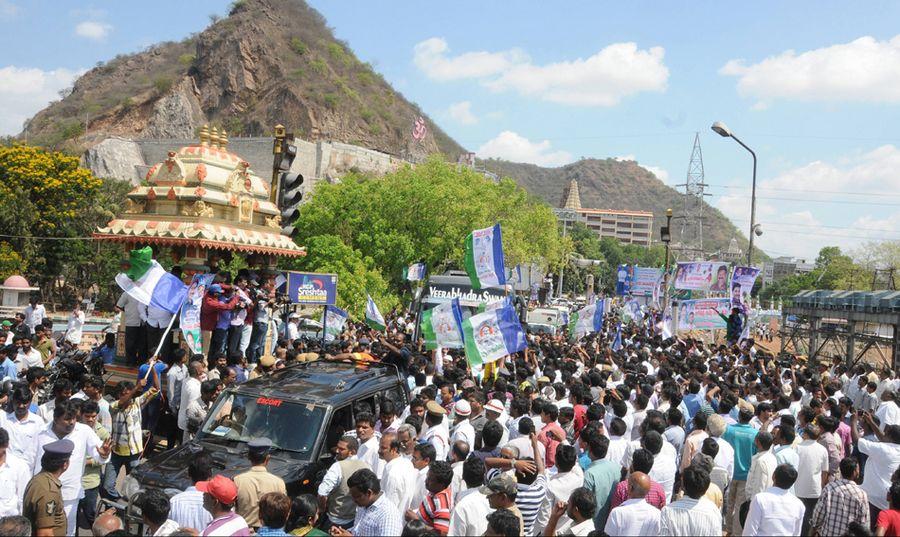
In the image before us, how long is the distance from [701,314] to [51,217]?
34056 mm

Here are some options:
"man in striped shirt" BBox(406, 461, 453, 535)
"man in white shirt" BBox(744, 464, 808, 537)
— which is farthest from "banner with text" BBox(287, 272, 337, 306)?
"man in white shirt" BBox(744, 464, 808, 537)

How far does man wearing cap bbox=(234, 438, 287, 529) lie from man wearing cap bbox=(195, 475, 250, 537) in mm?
724

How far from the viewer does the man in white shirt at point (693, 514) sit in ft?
16.8

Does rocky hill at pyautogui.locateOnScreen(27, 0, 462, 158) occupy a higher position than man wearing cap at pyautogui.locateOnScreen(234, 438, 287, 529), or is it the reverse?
rocky hill at pyautogui.locateOnScreen(27, 0, 462, 158)

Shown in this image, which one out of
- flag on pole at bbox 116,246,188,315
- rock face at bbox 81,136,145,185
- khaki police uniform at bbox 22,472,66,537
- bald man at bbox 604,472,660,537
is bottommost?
khaki police uniform at bbox 22,472,66,537

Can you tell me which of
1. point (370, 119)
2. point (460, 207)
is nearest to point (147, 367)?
point (460, 207)

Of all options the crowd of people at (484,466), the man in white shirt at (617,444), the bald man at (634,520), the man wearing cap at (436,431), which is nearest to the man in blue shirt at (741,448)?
the crowd of people at (484,466)

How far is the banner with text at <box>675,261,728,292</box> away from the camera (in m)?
22.8

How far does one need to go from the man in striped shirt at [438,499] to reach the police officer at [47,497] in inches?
110

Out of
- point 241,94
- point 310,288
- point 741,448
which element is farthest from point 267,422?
point 241,94

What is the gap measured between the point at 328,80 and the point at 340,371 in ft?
337

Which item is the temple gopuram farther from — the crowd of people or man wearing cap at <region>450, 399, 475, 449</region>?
man wearing cap at <region>450, 399, 475, 449</region>

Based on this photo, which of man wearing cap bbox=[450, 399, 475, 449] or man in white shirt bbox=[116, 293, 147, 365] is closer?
man wearing cap bbox=[450, 399, 475, 449]

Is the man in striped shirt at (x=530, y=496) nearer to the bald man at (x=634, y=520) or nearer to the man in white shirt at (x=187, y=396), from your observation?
the bald man at (x=634, y=520)
